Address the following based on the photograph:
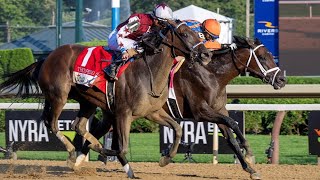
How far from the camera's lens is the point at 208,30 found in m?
10.2

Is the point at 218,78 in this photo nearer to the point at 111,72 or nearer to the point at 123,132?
the point at 111,72

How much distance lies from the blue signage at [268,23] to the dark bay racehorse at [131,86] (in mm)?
7163

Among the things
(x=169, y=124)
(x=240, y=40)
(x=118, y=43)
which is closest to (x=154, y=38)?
(x=118, y=43)

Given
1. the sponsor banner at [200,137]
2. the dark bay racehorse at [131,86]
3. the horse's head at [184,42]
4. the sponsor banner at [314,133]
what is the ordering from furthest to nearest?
the sponsor banner at [200,137]
the sponsor banner at [314,133]
the dark bay racehorse at [131,86]
the horse's head at [184,42]

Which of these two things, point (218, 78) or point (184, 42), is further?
point (218, 78)

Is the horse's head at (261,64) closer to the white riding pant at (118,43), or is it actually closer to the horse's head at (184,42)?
the horse's head at (184,42)

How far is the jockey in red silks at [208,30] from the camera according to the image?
1018cm

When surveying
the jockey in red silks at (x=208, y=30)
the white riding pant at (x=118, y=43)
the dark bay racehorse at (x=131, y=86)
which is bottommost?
the dark bay racehorse at (x=131, y=86)

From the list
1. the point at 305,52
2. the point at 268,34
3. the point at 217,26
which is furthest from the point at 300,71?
the point at 217,26

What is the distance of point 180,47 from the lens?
9.04 metres

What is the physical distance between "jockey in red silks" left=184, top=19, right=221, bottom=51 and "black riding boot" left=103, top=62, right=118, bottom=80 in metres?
1.23

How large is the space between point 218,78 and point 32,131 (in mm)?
3201

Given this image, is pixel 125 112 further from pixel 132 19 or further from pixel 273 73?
pixel 273 73

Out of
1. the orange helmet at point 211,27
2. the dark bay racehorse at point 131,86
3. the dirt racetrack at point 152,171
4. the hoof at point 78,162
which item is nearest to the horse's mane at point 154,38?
the dark bay racehorse at point 131,86
